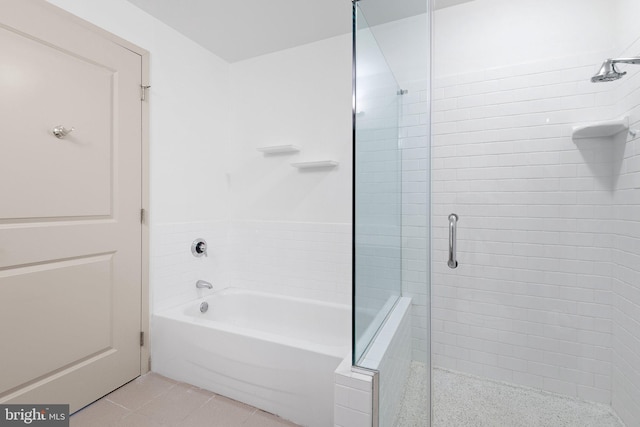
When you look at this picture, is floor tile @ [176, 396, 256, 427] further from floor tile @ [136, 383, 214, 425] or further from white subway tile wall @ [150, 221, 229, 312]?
white subway tile wall @ [150, 221, 229, 312]

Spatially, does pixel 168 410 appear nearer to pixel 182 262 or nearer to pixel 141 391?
pixel 141 391

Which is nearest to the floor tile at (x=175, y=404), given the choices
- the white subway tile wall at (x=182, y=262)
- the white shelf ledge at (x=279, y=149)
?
the white subway tile wall at (x=182, y=262)

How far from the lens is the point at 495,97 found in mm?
1960

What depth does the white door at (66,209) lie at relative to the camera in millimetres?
1469

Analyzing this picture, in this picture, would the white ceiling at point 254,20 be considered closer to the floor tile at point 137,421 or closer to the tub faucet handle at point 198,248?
the tub faucet handle at point 198,248

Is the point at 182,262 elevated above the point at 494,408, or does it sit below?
above

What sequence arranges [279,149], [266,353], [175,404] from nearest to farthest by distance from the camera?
[266,353] → [175,404] → [279,149]

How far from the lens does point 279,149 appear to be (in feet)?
8.28

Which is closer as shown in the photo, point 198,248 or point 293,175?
point 198,248

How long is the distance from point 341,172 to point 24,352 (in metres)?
2.12

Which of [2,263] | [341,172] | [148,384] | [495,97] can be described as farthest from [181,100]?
[495,97]

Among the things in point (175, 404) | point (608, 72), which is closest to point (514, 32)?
point (608, 72)

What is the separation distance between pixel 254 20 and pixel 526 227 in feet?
7.67

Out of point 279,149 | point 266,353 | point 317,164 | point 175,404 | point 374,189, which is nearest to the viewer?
point 374,189
